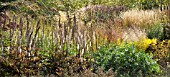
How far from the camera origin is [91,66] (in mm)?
8875

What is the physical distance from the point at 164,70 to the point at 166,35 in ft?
9.91

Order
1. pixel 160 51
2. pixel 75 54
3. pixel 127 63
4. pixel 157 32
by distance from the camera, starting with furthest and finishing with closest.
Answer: pixel 157 32 → pixel 160 51 → pixel 75 54 → pixel 127 63

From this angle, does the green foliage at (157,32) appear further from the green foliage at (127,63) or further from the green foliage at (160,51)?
the green foliage at (127,63)

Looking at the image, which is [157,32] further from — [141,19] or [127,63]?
[127,63]

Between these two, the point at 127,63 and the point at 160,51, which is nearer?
the point at 127,63

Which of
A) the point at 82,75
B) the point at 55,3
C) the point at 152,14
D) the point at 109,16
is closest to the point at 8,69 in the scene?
the point at 82,75

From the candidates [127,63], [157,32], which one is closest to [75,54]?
[127,63]

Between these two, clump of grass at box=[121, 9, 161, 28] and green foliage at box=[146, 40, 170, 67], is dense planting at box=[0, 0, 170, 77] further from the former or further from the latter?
clump of grass at box=[121, 9, 161, 28]

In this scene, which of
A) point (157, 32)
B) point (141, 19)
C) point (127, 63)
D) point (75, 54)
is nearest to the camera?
point (127, 63)

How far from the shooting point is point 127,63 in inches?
342

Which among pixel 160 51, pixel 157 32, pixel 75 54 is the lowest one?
pixel 160 51

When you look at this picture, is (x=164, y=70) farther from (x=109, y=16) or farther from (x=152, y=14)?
(x=109, y=16)

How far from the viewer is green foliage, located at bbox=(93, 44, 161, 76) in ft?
28.5

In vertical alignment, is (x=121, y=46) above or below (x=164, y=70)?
above
